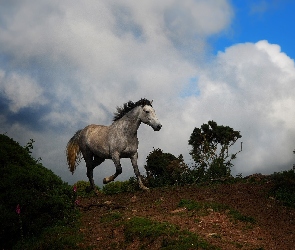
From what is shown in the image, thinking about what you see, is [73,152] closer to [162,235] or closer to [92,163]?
[92,163]

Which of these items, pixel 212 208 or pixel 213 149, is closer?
pixel 212 208

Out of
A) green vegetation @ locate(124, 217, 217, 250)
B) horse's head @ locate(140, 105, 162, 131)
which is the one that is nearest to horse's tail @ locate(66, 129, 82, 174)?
horse's head @ locate(140, 105, 162, 131)

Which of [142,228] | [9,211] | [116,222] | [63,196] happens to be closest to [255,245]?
[142,228]

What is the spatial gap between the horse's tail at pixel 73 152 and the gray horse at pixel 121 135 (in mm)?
563

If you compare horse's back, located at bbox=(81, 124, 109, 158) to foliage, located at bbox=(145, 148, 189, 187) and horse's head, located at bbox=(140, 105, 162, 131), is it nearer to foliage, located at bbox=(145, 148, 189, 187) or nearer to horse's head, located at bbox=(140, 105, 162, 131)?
horse's head, located at bbox=(140, 105, 162, 131)

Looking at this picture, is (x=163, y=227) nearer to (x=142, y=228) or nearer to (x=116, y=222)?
(x=142, y=228)

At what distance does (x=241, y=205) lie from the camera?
13406 millimetres

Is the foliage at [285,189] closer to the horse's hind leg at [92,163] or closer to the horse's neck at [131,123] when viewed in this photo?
the horse's neck at [131,123]

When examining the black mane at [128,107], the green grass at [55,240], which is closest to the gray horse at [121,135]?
the black mane at [128,107]

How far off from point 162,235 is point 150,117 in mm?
6325

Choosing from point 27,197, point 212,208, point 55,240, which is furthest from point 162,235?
point 27,197

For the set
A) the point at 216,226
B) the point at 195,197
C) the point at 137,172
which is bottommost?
the point at 216,226

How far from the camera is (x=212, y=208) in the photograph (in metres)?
12.7

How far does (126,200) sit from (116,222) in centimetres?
321
